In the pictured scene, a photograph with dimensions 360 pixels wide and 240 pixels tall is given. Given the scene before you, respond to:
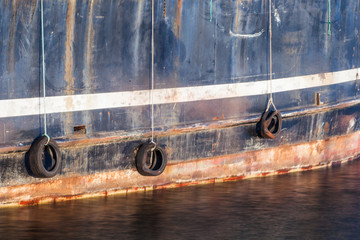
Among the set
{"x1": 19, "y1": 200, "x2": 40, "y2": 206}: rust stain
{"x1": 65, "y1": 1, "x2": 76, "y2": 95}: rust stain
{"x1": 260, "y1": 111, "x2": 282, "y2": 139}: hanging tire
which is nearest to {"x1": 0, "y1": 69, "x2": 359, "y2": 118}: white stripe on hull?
{"x1": 65, "y1": 1, "x2": 76, "y2": 95}: rust stain

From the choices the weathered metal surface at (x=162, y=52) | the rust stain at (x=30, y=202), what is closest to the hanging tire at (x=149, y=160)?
the weathered metal surface at (x=162, y=52)

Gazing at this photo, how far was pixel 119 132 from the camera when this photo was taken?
24.5 ft

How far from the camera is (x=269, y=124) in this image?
346 inches

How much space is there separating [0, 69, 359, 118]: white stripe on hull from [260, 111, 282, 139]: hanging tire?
26 centimetres

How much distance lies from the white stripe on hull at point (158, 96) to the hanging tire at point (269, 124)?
262 mm

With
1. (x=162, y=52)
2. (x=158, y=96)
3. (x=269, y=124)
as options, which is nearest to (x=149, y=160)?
(x=158, y=96)

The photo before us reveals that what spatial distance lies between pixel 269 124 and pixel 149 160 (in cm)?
172

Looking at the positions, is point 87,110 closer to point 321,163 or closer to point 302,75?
point 302,75

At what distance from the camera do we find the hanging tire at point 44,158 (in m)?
6.79

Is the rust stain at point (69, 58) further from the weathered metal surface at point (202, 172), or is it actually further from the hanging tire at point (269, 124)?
the hanging tire at point (269, 124)

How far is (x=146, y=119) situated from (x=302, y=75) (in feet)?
7.63

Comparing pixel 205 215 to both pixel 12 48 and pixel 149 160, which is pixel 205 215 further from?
pixel 12 48

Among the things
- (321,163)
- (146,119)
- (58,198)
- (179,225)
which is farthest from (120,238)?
(321,163)

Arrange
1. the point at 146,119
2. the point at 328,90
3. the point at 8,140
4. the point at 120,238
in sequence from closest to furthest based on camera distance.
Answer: the point at 120,238 → the point at 8,140 → the point at 146,119 → the point at 328,90
